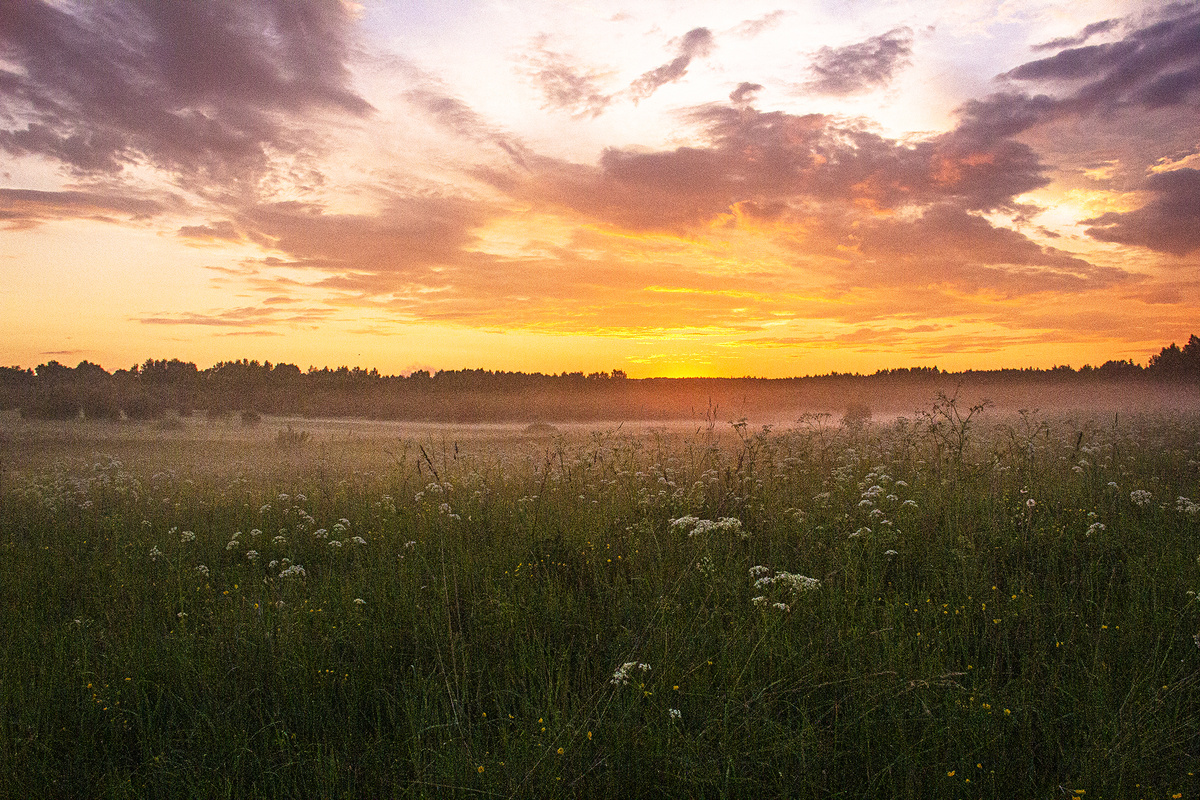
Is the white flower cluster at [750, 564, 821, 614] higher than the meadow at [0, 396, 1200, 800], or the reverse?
the white flower cluster at [750, 564, 821, 614]

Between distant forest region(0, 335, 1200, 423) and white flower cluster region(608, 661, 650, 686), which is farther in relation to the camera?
distant forest region(0, 335, 1200, 423)

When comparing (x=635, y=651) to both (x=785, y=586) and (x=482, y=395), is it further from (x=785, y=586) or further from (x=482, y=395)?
(x=482, y=395)

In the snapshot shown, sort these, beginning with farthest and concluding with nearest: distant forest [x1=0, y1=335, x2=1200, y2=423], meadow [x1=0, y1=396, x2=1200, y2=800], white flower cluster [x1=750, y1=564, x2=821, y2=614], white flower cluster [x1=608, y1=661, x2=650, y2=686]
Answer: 1. distant forest [x1=0, y1=335, x2=1200, y2=423]
2. white flower cluster [x1=750, y1=564, x2=821, y2=614]
3. white flower cluster [x1=608, y1=661, x2=650, y2=686]
4. meadow [x1=0, y1=396, x2=1200, y2=800]

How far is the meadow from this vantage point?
2.89 m

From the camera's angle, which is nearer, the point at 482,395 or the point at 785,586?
the point at 785,586

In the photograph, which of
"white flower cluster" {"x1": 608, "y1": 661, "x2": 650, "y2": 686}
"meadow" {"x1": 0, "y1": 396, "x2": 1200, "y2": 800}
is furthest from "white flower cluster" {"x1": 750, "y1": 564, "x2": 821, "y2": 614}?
"white flower cluster" {"x1": 608, "y1": 661, "x2": 650, "y2": 686}

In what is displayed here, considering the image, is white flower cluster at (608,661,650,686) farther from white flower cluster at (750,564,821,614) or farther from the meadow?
white flower cluster at (750,564,821,614)

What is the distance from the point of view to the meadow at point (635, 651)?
2.89 meters

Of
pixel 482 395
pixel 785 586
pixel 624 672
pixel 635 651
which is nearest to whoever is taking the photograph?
pixel 624 672

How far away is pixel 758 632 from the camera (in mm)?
3867

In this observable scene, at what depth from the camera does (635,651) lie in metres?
3.64

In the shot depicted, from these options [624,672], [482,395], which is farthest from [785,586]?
[482,395]

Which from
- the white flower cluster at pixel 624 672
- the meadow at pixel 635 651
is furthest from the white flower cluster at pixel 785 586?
the white flower cluster at pixel 624 672

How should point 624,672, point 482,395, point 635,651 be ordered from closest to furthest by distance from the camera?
point 624,672 < point 635,651 < point 482,395
